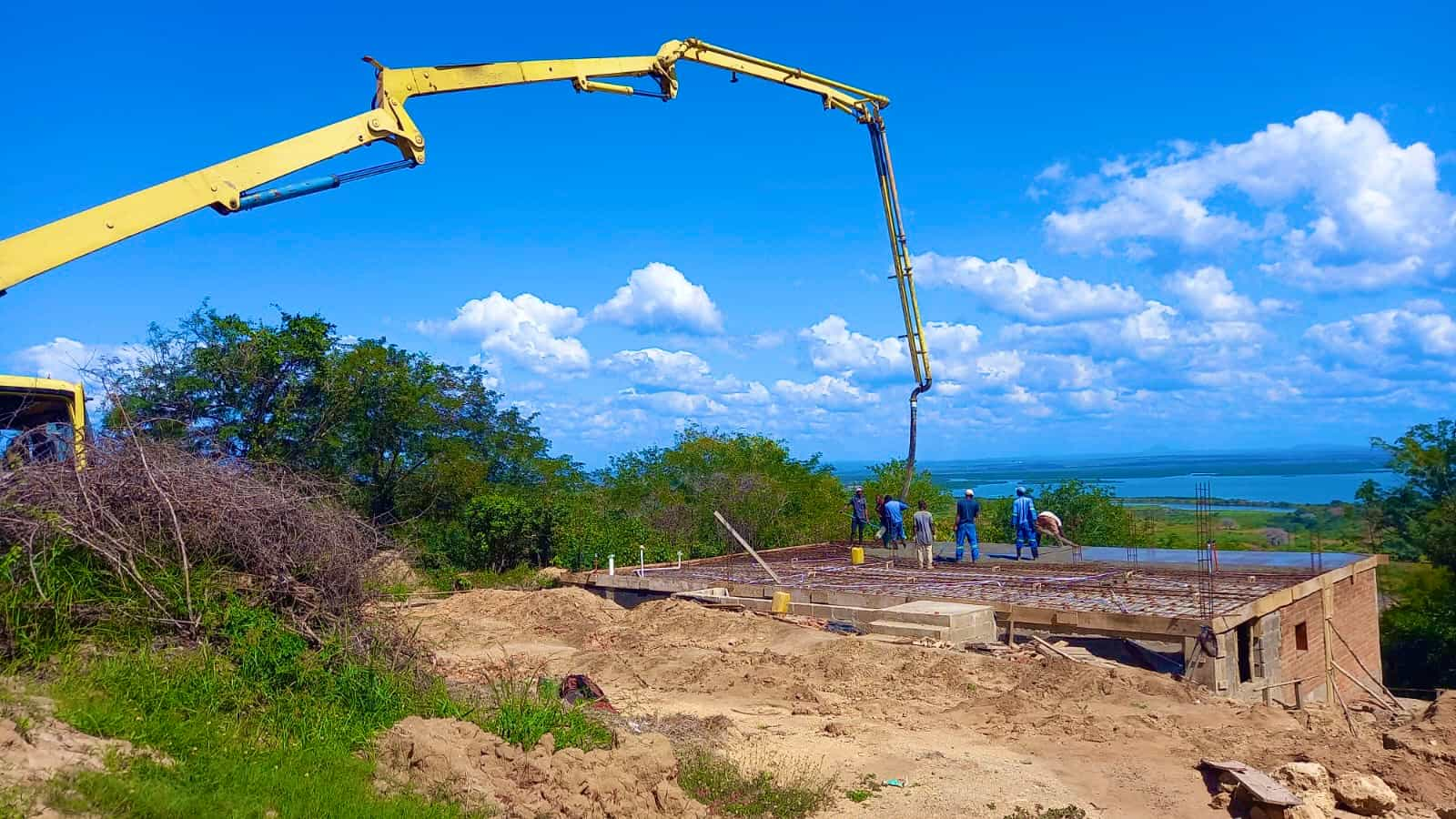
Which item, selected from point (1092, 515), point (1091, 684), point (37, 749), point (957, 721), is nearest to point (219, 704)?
point (37, 749)

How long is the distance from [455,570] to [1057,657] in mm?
15116

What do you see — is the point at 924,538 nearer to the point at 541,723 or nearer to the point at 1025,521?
Result: the point at 1025,521

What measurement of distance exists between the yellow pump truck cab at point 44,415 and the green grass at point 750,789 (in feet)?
19.0

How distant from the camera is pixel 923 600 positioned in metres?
15.4

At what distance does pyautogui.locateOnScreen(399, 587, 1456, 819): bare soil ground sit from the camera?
29.4 ft

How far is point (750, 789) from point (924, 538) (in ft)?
40.7

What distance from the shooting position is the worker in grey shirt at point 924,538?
790 inches

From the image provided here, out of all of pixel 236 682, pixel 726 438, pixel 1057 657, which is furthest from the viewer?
pixel 726 438

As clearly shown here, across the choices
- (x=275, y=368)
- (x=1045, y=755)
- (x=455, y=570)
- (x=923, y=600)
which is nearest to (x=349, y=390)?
(x=275, y=368)

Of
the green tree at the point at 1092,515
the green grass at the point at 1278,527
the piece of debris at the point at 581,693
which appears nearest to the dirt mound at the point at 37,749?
the piece of debris at the point at 581,693

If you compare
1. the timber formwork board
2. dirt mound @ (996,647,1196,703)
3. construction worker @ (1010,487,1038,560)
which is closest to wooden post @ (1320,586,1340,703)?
the timber formwork board

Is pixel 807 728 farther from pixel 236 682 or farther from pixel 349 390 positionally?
pixel 349 390

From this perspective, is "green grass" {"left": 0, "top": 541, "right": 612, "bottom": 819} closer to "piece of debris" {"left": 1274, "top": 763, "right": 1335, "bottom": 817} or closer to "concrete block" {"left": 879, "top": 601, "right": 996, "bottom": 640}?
"piece of debris" {"left": 1274, "top": 763, "right": 1335, "bottom": 817}

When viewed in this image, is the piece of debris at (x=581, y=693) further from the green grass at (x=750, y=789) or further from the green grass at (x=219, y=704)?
the green grass at (x=750, y=789)
